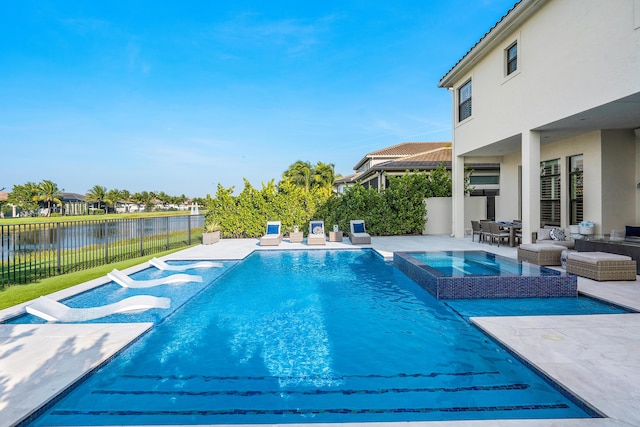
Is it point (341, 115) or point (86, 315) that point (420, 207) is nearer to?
point (341, 115)

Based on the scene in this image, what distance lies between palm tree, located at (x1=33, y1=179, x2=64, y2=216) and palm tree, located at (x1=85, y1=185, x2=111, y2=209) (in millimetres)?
10478

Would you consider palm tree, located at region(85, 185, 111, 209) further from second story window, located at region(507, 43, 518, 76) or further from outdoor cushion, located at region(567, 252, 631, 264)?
outdoor cushion, located at region(567, 252, 631, 264)

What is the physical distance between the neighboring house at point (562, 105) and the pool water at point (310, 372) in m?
6.86

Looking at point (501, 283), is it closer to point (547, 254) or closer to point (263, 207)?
point (547, 254)

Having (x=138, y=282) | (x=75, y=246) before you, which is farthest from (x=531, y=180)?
(x=75, y=246)

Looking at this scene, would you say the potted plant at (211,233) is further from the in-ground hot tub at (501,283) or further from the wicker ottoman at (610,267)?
the wicker ottoman at (610,267)

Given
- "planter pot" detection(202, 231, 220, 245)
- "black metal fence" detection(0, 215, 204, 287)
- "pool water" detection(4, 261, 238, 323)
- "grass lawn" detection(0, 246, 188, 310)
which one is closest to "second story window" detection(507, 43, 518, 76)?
"pool water" detection(4, 261, 238, 323)

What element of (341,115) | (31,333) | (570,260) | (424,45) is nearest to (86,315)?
(31,333)

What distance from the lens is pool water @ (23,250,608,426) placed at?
9.53 ft

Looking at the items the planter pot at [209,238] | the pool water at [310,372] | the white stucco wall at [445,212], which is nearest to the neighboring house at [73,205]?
the planter pot at [209,238]

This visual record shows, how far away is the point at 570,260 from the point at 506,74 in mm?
7134

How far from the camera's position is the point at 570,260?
25.6ft

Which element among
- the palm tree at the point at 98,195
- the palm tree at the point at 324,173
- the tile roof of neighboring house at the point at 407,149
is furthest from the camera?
the palm tree at the point at 98,195

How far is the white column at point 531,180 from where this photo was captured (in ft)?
33.7
